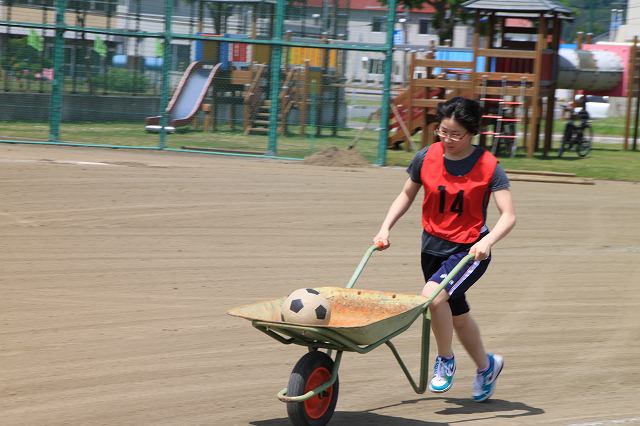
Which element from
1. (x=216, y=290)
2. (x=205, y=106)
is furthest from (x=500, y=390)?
(x=205, y=106)

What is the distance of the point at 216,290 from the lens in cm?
833

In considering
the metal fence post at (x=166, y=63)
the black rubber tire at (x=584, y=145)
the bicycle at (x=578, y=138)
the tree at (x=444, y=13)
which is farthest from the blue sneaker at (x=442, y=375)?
the tree at (x=444, y=13)

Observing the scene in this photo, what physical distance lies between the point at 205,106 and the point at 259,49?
5.03ft

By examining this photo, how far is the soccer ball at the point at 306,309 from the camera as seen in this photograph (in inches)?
188

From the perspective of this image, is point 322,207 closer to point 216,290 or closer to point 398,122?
point 216,290

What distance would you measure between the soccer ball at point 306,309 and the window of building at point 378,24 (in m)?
13.1

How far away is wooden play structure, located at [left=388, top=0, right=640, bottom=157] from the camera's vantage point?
20.9 m

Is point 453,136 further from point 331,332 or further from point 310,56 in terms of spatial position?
point 310,56

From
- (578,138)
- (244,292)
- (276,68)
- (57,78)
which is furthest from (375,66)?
(244,292)

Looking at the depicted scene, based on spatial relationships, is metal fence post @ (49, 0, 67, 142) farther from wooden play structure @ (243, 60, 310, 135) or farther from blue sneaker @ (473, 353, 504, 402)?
blue sneaker @ (473, 353, 504, 402)

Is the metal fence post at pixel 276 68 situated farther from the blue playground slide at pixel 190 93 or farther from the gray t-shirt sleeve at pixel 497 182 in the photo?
the gray t-shirt sleeve at pixel 497 182

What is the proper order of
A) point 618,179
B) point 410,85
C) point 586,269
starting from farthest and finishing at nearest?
1. point 410,85
2. point 618,179
3. point 586,269

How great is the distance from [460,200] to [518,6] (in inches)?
678

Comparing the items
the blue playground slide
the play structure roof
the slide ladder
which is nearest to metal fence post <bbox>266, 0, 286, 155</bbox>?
the blue playground slide
